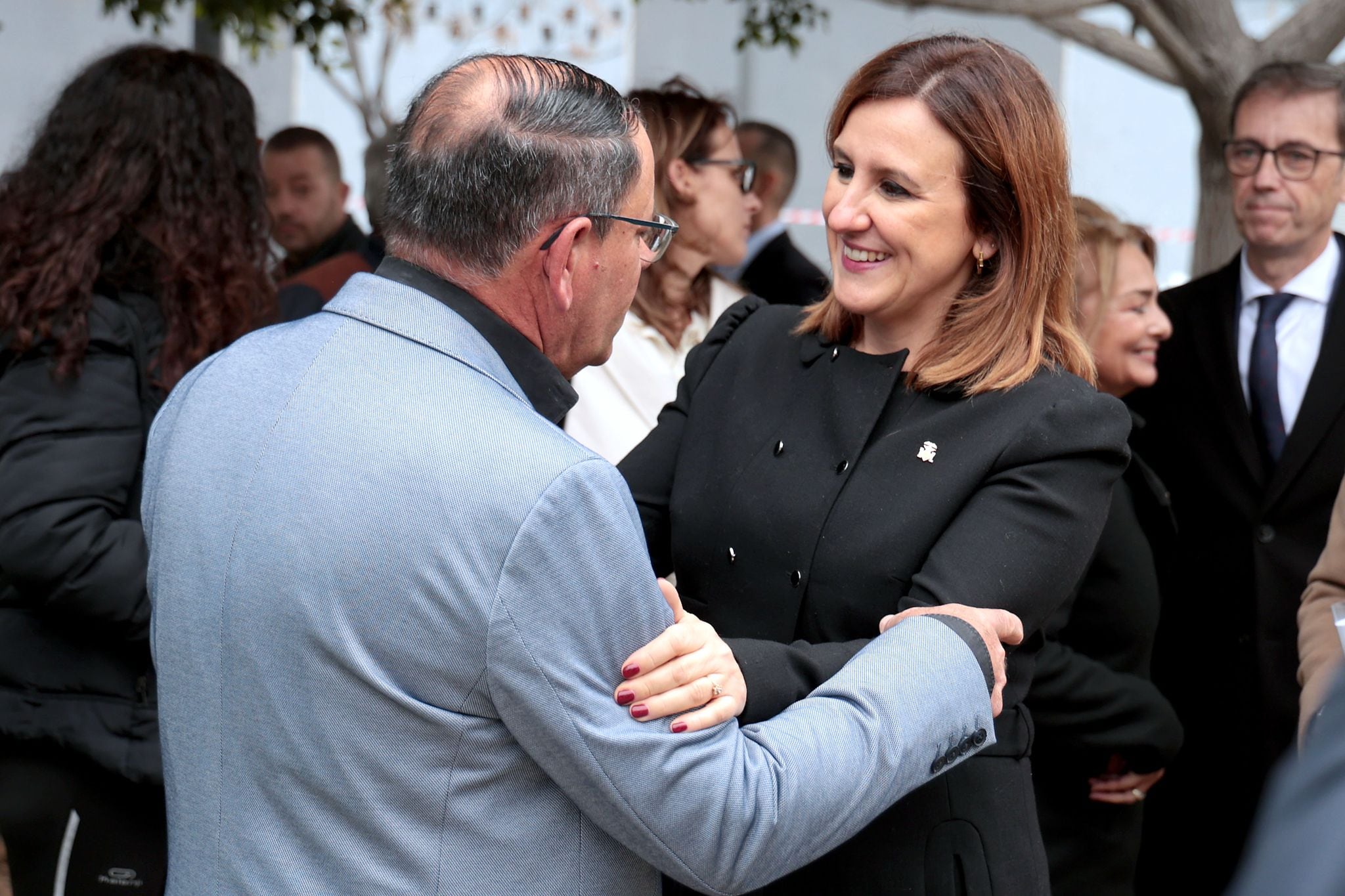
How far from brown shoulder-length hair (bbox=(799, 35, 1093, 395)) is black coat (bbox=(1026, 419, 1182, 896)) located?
38.9 inches

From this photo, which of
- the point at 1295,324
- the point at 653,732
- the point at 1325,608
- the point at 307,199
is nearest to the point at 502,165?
the point at 653,732

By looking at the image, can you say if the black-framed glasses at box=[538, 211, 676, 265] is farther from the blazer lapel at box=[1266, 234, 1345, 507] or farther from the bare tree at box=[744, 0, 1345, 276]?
the bare tree at box=[744, 0, 1345, 276]

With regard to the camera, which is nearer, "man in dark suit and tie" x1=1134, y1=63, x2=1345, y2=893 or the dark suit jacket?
"man in dark suit and tie" x1=1134, y1=63, x2=1345, y2=893

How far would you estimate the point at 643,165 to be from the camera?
5.95 ft

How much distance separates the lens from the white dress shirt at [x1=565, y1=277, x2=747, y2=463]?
3658mm

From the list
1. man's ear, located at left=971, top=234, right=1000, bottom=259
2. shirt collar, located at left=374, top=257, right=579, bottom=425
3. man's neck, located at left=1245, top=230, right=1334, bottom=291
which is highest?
man's ear, located at left=971, top=234, right=1000, bottom=259

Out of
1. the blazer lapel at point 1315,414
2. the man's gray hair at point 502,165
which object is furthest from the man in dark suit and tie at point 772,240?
the man's gray hair at point 502,165

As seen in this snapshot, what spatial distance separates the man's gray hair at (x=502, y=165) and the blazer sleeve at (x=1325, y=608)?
167 centimetres

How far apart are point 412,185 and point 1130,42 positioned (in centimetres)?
529

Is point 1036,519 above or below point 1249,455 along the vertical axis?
above

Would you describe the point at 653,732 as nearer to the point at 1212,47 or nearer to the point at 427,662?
the point at 427,662

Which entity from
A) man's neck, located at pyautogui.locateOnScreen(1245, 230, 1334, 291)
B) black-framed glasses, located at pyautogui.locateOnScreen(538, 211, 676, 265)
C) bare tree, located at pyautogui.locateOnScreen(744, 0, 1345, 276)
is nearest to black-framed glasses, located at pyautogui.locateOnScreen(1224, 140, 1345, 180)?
man's neck, located at pyautogui.locateOnScreen(1245, 230, 1334, 291)

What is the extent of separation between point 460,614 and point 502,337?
0.39 metres

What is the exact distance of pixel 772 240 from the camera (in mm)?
6152
